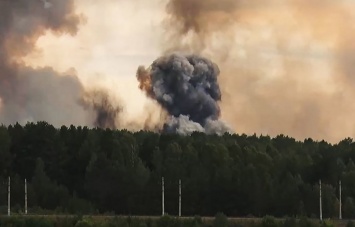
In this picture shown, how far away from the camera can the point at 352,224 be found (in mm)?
74188

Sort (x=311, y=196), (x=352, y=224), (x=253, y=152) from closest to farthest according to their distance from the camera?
1. (x=352, y=224)
2. (x=311, y=196)
3. (x=253, y=152)

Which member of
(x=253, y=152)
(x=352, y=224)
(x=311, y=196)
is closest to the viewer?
(x=352, y=224)

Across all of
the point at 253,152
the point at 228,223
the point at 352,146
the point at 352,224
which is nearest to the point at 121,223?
the point at 228,223

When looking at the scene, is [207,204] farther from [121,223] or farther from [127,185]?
[121,223]

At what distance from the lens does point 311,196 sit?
88.9 m

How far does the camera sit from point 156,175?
311 ft

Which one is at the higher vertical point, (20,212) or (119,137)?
(119,137)

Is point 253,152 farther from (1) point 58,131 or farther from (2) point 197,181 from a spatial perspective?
(1) point 58,131

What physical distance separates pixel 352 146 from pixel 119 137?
26.4m

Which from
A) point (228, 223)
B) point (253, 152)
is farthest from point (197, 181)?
point (228, 223)

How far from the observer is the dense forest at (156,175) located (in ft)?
295

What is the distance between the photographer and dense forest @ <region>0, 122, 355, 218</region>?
90.0 meters

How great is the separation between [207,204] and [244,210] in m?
3.50

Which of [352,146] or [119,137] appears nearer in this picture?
[119,137]
